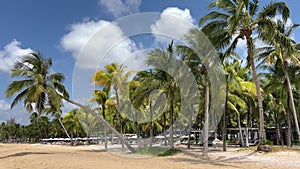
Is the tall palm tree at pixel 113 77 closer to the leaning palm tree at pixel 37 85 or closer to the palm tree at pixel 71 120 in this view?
the leaning palm tree at pixel 37 85

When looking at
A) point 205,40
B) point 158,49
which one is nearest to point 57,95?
point 158,49

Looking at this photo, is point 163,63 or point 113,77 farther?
point 113,77

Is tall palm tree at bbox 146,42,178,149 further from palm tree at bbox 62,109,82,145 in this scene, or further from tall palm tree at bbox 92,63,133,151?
palm tree at bbox 62,109,82,145

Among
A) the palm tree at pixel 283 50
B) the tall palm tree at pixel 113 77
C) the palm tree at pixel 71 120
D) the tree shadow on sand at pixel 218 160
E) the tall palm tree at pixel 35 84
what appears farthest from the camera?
the palm tree at pixel 71 120

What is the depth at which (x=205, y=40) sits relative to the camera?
57.0 ft

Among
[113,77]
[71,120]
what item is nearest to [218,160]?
[113,77]

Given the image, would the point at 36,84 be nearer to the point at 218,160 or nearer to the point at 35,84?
the point at 35,84

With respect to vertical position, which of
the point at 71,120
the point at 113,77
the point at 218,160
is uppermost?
the point at 113,77

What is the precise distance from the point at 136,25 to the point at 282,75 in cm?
1517

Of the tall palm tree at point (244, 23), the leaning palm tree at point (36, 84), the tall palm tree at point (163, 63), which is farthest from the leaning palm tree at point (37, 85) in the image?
the tall palm tree at point (244, 23)

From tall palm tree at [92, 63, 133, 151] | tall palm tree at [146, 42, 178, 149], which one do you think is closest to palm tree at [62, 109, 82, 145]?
tall palm tree at [92, 63, 133, 151]

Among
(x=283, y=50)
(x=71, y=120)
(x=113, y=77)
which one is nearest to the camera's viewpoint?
(x=283, y=50)

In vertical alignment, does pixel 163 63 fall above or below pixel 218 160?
above

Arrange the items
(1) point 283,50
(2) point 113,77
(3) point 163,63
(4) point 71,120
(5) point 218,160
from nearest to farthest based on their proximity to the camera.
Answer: (5) point 218,160
(1) point 283,50
(3) point 163,63
(2) point 113,77
(4) point 71,120
